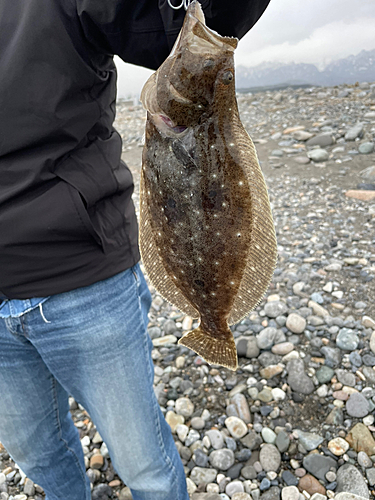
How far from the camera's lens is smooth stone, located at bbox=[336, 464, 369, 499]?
2.74 metres

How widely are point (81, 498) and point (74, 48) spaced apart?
8.51 ft

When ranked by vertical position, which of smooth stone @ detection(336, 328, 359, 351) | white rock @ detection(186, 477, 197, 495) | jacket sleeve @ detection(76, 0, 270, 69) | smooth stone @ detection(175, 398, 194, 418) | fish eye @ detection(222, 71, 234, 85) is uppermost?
jacket sleeve @ detection(76, 0, 270, 69)

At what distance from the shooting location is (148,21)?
1.39 meters

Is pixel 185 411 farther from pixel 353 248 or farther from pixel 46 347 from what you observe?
pixel 353 248

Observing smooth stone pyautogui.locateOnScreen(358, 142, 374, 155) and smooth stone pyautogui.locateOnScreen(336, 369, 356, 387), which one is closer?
smooth stone pyautogui.locateOnScreen(336, 369, 356, 387)

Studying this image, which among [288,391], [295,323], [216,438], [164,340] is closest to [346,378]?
[288,391]

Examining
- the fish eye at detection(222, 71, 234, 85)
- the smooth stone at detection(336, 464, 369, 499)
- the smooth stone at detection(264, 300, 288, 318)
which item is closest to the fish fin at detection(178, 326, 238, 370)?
the fish eye at detection(222, 71, 234, 85)

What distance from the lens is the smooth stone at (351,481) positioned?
2.74m

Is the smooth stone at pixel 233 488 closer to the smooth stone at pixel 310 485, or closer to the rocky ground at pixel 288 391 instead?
the rocky ground at pixel 288 391

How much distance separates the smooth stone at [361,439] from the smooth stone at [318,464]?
221mm

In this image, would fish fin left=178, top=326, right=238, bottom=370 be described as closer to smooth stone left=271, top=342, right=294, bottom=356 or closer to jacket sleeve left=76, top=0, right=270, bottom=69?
jacket sleeve left=76, top=0, right=270, bottom=69

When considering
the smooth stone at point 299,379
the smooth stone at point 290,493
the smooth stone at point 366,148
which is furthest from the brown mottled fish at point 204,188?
the smooth stone at point 366,148

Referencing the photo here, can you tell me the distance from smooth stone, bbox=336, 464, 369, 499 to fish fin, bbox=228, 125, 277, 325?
78.5 inches

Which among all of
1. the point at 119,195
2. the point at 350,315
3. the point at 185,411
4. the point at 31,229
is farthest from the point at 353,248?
the point at 31,229
